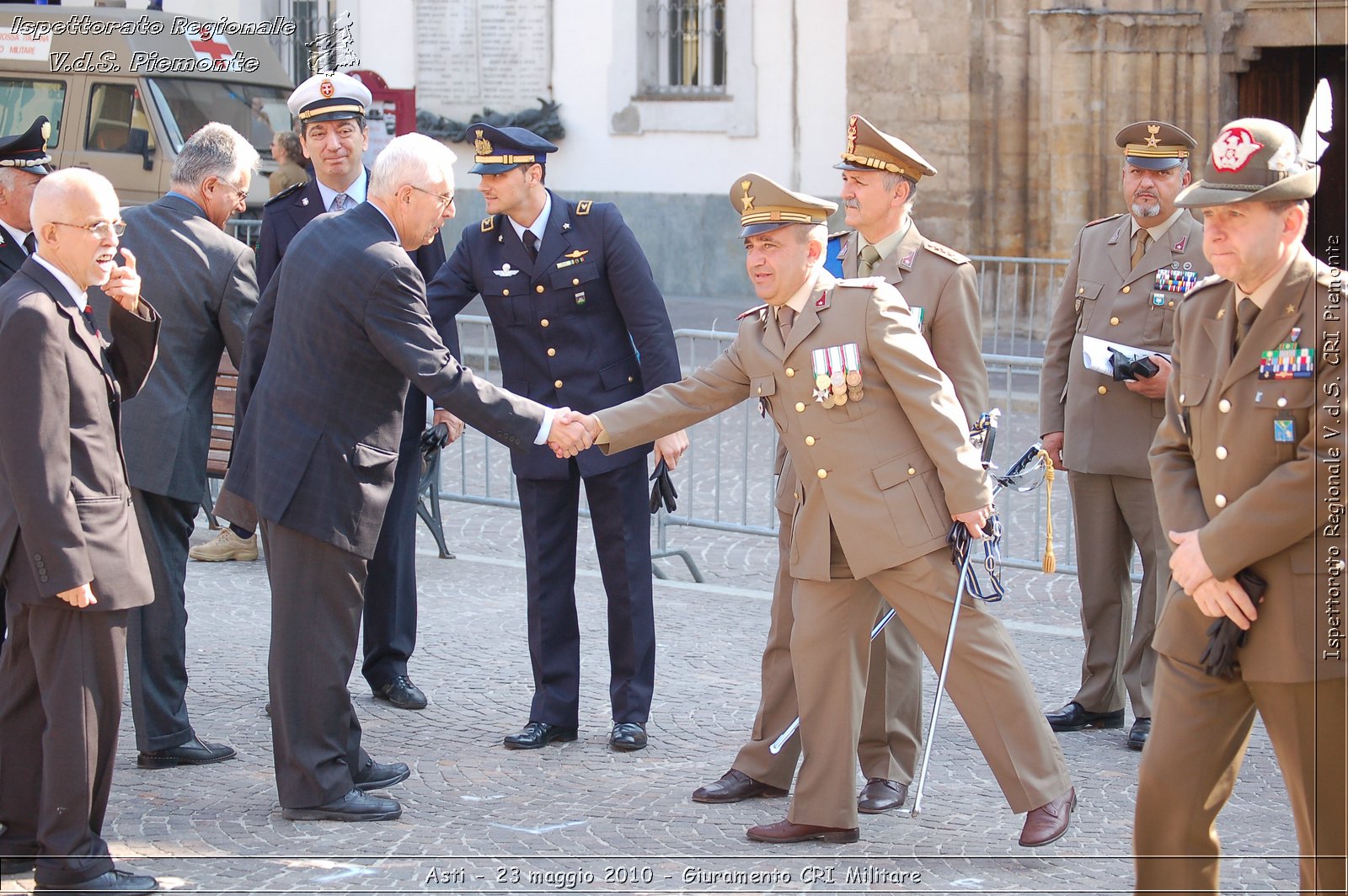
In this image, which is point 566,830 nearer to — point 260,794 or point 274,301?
point 260,794

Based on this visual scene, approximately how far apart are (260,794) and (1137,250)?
3669 mm

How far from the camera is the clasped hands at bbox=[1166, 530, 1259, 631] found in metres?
3.95

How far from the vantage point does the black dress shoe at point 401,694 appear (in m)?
6.57

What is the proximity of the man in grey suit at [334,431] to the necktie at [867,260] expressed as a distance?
1384 millimetres

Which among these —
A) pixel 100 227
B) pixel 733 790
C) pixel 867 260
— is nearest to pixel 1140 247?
pixel 867 260

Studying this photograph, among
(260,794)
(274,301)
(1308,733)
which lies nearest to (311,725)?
(260,794)

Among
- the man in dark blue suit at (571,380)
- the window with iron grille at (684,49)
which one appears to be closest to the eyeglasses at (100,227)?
the man in dark blue suit at (571,380)

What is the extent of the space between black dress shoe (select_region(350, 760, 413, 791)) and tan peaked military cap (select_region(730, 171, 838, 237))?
7.06 feet

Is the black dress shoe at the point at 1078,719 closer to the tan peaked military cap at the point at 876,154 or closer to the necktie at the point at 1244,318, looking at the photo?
the tan peaked military cap at the point at 876,154

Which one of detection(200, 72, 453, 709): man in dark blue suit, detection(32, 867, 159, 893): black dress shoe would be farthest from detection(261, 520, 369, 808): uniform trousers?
detection(200, 72, 453, 709): man in dark blue suit

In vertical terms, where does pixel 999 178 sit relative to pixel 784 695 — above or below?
above

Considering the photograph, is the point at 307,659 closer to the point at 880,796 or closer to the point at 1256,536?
the point at 880,796

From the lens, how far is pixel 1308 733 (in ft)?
13.0

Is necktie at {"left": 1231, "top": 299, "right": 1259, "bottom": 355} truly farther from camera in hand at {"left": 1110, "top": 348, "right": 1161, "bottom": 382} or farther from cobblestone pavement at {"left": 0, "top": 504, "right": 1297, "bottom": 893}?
camera in hand at {"left": 1110, "top": 348, "right": 1161, "bottom": 382}
